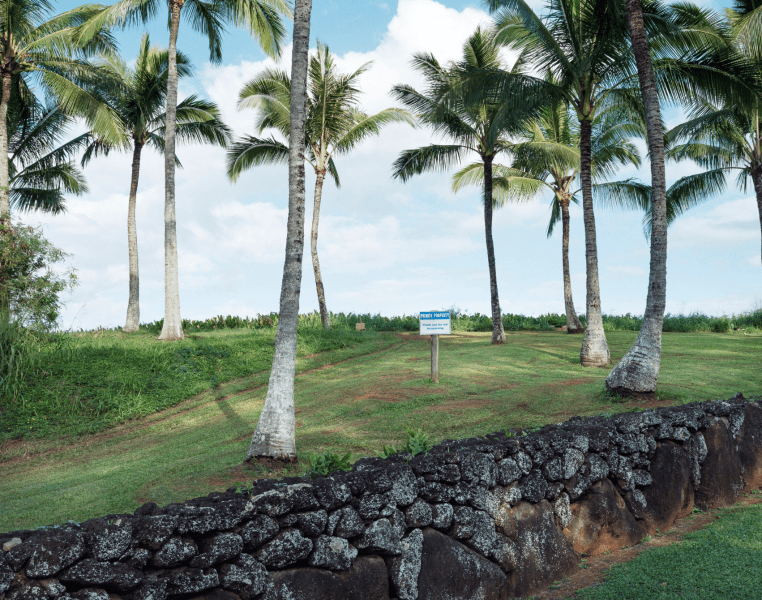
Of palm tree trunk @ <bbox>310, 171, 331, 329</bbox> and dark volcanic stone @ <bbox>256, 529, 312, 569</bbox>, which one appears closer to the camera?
dark volcanic stone @ <bbox>256, 529, 312, 569</bbox>

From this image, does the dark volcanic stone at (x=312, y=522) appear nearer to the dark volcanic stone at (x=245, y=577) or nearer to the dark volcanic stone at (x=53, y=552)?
the dark volcanic stone at (x=245, y=577)

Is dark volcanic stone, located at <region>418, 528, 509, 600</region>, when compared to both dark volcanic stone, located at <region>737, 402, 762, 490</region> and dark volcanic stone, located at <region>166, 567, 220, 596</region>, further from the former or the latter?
dark volcanic stone, located at <region>737, 402, 762, 490</region>

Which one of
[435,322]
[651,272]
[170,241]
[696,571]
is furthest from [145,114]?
[696,571]

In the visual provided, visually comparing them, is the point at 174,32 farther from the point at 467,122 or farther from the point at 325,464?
the point at 325,464

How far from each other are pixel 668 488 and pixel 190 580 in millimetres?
5049

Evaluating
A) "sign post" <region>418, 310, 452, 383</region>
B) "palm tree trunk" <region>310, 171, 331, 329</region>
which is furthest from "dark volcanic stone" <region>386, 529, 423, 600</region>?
"palm tree trunk" <region>310, 171, 331, 329</region>

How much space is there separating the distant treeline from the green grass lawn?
56.2ft

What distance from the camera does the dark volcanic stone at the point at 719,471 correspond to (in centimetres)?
644

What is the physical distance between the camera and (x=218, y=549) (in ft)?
10.2

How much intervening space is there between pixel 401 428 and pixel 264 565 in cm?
527

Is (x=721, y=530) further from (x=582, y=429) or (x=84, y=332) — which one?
(x=84, y=332)

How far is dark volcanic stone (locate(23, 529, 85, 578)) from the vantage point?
8.82 feet

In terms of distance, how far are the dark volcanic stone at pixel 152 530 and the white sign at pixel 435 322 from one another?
8.93m

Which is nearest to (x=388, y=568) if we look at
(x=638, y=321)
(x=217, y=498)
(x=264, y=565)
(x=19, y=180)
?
(x=264, y=565)
